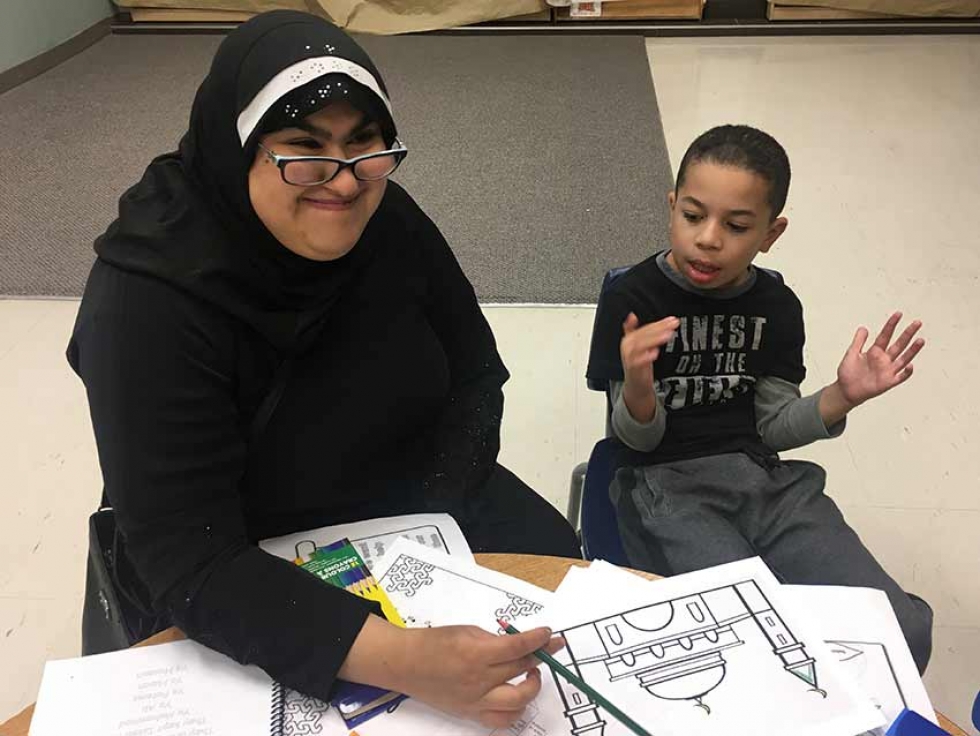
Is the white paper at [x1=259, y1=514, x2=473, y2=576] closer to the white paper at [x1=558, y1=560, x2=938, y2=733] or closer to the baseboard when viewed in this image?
the white paper at [x1=558, y1=560, x2=938, y2=733]

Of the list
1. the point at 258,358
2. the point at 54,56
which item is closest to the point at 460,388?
the point at 258,358

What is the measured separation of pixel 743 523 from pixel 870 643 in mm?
471

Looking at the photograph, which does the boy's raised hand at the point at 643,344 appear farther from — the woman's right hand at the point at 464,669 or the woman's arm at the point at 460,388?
the woman's right hand at the point at 464,669

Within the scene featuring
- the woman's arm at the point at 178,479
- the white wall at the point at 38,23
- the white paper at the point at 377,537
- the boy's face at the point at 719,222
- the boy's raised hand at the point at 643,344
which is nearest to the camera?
the woman's arm at the point at 178,479

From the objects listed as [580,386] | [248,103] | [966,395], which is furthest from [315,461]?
[966,395]

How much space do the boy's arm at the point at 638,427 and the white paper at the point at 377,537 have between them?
1.28 feet

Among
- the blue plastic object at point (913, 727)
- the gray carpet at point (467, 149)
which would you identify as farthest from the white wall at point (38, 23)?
the blue plastic object at point (913, 727)

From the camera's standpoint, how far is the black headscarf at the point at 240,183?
85cm

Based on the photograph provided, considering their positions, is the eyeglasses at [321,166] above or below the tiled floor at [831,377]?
above

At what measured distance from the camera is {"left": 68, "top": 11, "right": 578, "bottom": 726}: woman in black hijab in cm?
78

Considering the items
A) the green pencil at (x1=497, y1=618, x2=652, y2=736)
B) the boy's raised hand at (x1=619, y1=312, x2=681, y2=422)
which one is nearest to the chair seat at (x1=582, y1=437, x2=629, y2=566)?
the boy's raised hand at (x1=619, y1=312, x2=681, y2=422)

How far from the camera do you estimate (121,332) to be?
84cm

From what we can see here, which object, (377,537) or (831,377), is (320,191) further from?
(831,377)

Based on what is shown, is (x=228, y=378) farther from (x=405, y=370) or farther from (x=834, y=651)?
(x=834, y=651)
